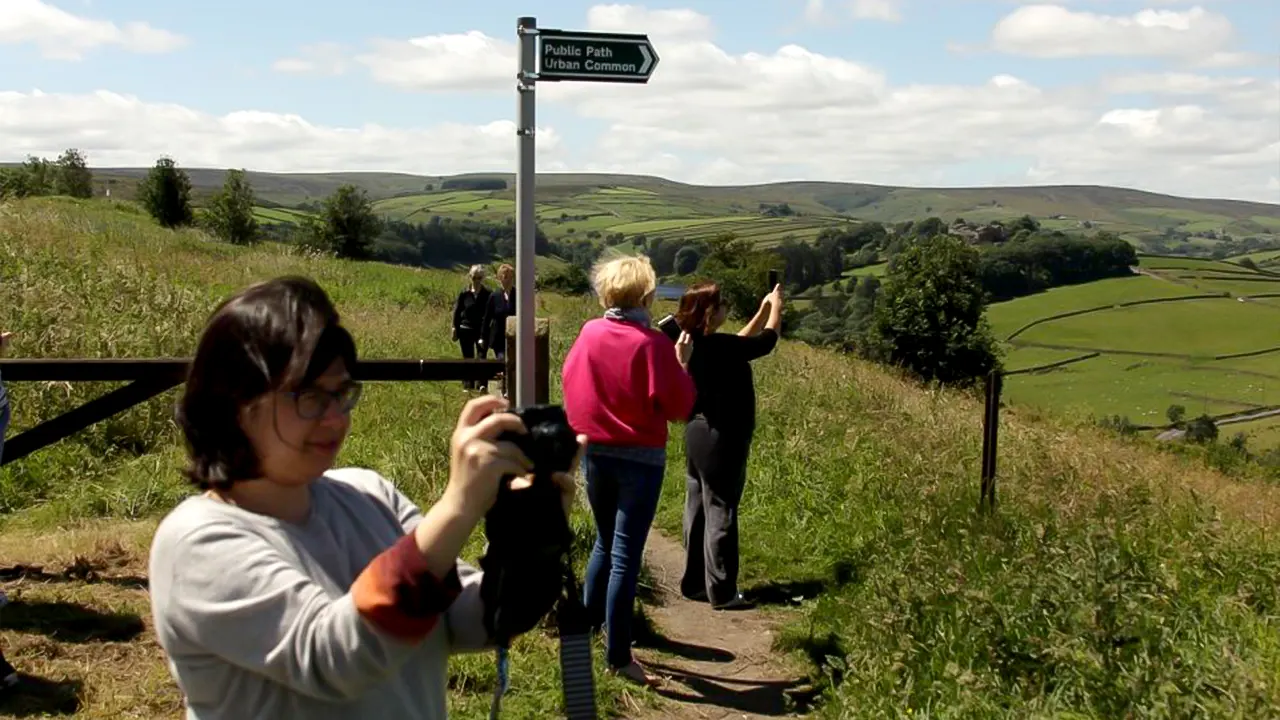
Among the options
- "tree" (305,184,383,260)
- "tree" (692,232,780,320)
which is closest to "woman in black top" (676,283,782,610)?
"tree" (692,232,780,320)

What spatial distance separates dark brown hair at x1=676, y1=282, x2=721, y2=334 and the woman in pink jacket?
3.15 feet

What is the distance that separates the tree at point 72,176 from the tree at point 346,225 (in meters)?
11.0

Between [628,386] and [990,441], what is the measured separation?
3473 millimetres

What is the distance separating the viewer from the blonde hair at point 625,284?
16.5ft

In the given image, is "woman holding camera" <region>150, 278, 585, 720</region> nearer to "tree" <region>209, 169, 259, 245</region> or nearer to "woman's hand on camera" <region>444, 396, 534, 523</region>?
"woman's hand on camera" <region>444, 396, 534, 523</region>

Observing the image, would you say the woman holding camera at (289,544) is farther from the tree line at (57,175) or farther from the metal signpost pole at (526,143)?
the tree line at (57,175)

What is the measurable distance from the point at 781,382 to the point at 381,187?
18922 cm

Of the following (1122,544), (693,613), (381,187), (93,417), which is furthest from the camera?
(381,187)

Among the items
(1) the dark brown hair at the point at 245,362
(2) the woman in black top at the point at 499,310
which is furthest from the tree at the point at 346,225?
(1) the dark brown hair at the point at 245,362

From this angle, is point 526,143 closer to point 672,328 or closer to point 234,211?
point 672,328

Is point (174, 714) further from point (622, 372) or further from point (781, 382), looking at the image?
point (781, 382)

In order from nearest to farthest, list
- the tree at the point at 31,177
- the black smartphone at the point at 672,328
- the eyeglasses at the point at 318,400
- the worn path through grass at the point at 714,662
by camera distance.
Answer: the eyeglasses at the point at 318,400 → the worn path through grass at the point at 714,662 → the black smartphone at the point at 672,328 → the tree at the point at 31,177

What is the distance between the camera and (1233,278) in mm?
91000

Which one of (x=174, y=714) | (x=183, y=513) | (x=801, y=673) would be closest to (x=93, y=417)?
(x=174, y=714)
